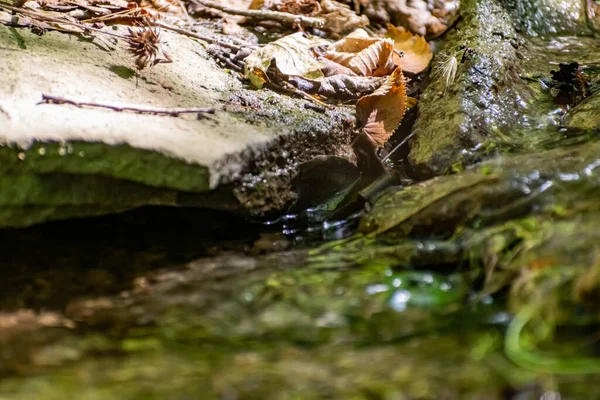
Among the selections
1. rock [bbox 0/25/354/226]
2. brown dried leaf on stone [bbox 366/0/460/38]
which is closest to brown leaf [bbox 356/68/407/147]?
rock [bbox 0/25/354/226]

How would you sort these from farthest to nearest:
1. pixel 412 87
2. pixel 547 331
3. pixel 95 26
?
pixel 412 87
pixel 95 26
pixel 547 331

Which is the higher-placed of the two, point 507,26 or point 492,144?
point 507,26

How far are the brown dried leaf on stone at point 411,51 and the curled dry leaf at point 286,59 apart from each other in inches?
22.9

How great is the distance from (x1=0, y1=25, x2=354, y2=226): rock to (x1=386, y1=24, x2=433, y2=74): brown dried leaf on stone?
36.1 inches

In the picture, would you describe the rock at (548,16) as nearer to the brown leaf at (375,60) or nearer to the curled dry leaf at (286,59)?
the brown leaf at (375,60)

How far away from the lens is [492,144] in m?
2.61

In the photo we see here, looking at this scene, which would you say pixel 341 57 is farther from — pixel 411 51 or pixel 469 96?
pixel 469 96

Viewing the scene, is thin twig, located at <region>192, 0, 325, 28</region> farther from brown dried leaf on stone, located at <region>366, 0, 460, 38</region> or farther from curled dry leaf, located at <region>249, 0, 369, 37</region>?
brown dried leaf on stone, located at <region>366, 0, 460, 38</region>

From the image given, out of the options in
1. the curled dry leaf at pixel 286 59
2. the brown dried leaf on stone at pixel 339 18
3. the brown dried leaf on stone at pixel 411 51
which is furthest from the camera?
the brown dried leaf on stone at pixel 339 18

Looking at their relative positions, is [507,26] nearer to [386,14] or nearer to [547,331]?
[386,14]

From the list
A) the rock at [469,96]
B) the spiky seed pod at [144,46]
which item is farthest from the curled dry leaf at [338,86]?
the spiky seed pod at [144,46]

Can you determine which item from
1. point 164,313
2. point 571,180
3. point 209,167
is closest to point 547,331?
point 571,180

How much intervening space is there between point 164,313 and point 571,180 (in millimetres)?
1541

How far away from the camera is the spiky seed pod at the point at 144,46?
9.18ft
